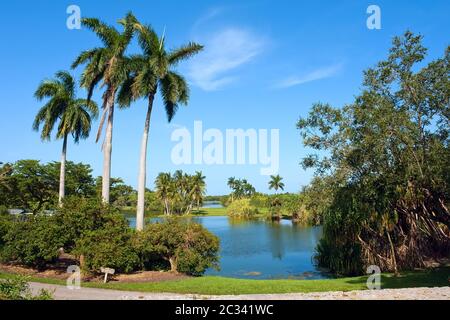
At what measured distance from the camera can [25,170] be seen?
Answer: 43.8 meters

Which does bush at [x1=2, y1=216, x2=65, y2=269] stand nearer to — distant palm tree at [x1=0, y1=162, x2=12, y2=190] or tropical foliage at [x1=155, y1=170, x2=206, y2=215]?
distant palm tree at [x1=0, y1=162, x2=12, y2=190]

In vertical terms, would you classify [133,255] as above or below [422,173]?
below

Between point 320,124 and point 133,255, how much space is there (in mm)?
11945

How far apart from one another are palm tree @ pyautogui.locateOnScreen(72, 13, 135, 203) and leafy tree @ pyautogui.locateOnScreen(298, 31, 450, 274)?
12536 mm

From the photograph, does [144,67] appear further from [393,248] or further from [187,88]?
[393,248]

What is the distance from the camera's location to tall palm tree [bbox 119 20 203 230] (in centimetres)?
2464

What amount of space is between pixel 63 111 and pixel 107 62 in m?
7.79

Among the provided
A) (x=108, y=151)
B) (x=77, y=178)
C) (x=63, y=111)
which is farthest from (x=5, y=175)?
(x=108, y=151)

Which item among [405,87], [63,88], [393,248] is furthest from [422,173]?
[63,88]

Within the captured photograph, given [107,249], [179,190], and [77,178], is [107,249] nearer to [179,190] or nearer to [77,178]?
[77,178]

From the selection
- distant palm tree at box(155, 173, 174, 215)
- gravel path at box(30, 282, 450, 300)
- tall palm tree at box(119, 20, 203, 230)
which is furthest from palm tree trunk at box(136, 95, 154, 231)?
distant palm tree at box(155, 173, 174, 215)

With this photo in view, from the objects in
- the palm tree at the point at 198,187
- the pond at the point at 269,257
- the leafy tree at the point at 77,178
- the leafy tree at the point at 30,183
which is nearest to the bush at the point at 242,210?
the palm tree at the point at 198,187
